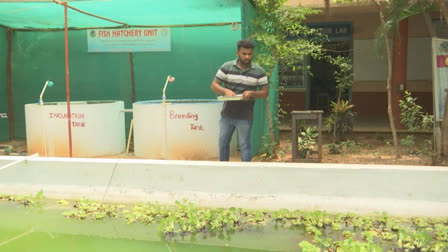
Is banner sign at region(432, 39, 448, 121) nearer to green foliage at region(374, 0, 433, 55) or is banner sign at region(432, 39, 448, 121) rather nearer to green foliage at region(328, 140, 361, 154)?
green foliage at region(374, 0, 433, 55)

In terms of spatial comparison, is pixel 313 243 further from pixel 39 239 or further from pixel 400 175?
pixel 39 239

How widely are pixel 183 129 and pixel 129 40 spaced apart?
3.03 metres

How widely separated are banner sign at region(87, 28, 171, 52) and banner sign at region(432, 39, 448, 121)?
199 inches

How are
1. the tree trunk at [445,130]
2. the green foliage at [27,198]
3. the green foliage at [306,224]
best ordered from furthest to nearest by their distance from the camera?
the tree trunk at [445,130] → the green foliage at [27,198] → the green foliage at [306,224]

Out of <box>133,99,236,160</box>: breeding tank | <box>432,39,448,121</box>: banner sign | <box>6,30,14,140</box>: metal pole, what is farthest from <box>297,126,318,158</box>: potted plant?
<box>6,30,14,140</box>: metal pole

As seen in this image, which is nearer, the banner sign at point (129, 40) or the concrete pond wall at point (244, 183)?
the concrete pond wall at point (244, 183)

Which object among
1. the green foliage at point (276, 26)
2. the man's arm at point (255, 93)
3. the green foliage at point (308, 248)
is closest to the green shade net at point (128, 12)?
the green foliage at point (276, 26)

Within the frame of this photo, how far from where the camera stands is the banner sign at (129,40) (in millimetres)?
9773

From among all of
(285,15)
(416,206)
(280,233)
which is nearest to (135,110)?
(285,15)

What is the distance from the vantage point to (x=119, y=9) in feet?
27.1

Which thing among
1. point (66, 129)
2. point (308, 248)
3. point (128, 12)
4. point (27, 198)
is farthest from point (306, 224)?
point (128, 12)

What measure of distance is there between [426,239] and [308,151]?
456 centimetres

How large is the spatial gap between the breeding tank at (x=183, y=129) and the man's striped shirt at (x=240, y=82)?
1.86 m

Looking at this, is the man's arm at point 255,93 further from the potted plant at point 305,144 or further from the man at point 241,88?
the potted plant at point 305,144
